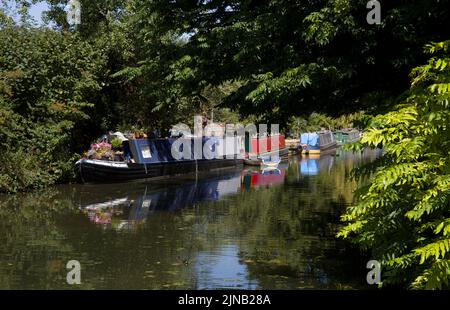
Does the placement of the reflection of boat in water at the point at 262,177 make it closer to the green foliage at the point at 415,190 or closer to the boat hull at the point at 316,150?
the boat hull at the point at 316,150

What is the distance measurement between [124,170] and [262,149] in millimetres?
17453

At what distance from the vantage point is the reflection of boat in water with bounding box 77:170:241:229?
15.1 metres

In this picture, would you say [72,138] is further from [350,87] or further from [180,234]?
[350,87]

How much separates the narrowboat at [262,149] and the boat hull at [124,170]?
7355 millimetres

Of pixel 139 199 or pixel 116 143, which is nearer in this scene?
pixel 139 199

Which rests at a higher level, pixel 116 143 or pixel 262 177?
pixel 116 143

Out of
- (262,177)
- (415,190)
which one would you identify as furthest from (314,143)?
(415,190)

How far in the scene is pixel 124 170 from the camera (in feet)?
77.9

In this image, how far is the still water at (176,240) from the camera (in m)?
8.83

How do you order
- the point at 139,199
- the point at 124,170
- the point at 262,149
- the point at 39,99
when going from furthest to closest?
the point at 262,149 < the point at 124,170 < the point at 39,99 < the point at 139,199

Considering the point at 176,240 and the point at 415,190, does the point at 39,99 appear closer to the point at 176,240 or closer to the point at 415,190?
the point at 176,240

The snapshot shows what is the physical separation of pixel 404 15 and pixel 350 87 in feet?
6.94

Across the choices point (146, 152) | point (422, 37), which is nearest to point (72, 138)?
point (146, 152)

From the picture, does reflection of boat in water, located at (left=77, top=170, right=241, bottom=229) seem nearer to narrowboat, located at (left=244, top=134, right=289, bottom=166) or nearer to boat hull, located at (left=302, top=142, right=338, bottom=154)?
narrowboat, located at (left=244, top=134, right=289, bottom=166)
